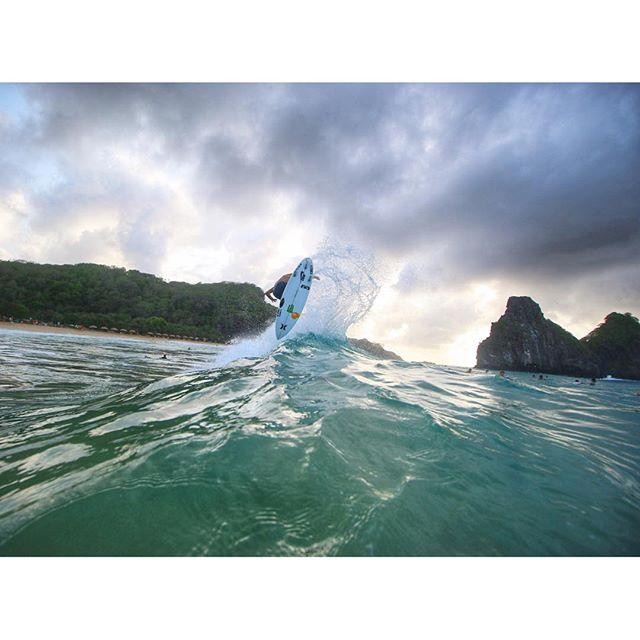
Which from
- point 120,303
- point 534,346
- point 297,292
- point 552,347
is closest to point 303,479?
point 297,292

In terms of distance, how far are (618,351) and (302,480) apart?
11261 cm

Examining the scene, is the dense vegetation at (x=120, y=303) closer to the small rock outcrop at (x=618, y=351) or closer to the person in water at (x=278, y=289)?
the person in water at (x=278, y=289)

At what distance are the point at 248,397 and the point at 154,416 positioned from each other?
1.38 metres

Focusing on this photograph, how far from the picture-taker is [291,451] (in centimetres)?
271

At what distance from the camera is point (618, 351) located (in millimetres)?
77375

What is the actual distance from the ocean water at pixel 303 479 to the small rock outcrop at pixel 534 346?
84.6m

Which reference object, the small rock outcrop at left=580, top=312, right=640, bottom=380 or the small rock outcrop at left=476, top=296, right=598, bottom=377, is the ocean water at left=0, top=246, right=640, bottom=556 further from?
the small rock outcrop at left=580, top=312, right=640, bottom=380

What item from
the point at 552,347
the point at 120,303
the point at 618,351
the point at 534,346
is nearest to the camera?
the point at 120,303

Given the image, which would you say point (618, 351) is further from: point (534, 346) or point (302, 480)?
point (302, 480)

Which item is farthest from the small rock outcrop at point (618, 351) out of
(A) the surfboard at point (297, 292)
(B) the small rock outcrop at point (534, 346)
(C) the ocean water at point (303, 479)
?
(C) the ocean water at point (303, 479)

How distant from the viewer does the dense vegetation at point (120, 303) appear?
49688 millimetres

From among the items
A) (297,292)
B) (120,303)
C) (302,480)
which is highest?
(120,303)

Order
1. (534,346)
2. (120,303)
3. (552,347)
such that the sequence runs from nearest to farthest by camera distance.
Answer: (120,303) → (534,346) → (552,347)

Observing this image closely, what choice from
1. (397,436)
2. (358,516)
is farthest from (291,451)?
(397,436)
